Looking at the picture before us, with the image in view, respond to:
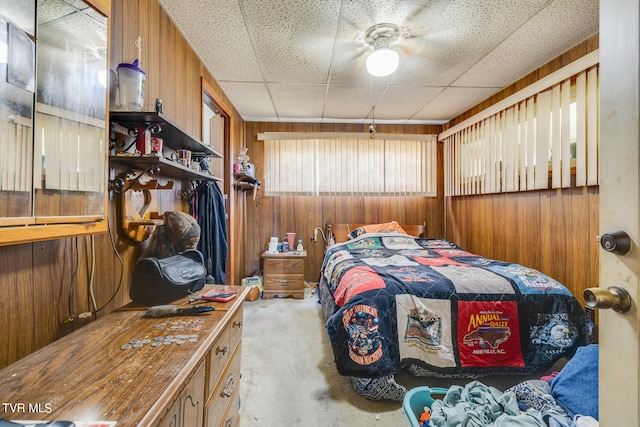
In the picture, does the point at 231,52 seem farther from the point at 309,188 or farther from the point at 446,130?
the point at 446,130

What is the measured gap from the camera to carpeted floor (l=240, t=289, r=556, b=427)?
1.54 m

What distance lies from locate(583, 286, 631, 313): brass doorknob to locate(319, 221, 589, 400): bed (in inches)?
48.3

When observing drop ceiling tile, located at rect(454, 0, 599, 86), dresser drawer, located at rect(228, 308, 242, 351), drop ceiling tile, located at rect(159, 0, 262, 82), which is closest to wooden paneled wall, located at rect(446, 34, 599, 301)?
drop ceiling tile, located at rect(454, 0, 599, 86)

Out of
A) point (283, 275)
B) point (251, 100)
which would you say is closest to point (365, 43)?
point (251, 100)

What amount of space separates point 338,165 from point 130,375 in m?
3.49

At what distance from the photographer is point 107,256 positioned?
121 centimetres

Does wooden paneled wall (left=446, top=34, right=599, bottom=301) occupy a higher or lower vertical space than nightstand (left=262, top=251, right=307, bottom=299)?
higher

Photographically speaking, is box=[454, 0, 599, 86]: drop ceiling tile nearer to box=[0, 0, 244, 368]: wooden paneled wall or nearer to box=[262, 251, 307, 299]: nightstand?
box=[0, 0, 244, 368]: wooden paneled wall

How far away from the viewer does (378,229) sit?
3.66 meters

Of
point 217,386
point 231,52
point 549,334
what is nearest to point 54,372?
point 217,386

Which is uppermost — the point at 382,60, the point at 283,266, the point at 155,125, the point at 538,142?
the point at 382,60

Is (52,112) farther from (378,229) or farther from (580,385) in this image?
(378,229)

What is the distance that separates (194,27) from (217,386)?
88.4 inches

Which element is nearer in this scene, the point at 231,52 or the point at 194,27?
the point at 194,27
